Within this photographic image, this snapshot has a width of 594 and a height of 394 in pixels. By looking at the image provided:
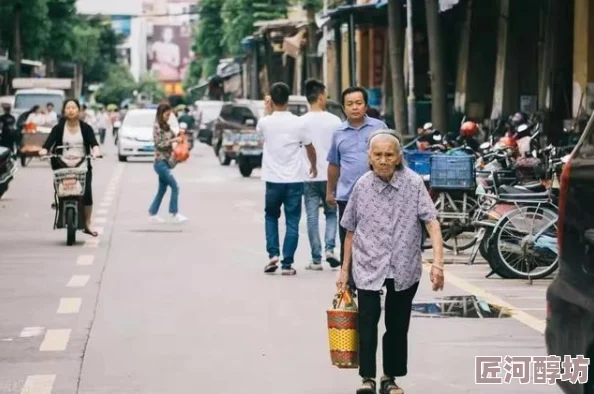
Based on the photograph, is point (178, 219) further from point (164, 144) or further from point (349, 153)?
point (349, 153)

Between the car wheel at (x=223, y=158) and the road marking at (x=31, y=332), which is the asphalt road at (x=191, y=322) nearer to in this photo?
the road marking at (x=31, y=332)

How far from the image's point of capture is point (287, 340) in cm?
1093

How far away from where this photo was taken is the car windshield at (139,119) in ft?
144

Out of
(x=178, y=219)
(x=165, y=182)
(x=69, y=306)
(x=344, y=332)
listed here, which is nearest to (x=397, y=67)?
(x=178, y=219)

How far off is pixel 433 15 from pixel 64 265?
13434mm

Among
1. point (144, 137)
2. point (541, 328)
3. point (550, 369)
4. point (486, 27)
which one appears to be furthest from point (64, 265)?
point (144, 137)

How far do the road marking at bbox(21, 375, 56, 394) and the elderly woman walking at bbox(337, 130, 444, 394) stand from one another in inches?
72.3

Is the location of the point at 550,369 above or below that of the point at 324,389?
above

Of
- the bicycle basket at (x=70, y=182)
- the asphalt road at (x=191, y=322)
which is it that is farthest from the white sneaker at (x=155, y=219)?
the bicycle basket at (x=70, y=182)

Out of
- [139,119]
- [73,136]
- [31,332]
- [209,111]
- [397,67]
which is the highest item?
[397,67]

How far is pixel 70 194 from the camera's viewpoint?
18.0 metres

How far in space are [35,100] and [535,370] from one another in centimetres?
4192

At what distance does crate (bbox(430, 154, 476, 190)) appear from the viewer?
55.2 feet

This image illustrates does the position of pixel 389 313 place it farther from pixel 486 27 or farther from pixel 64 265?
pixel 486 27
